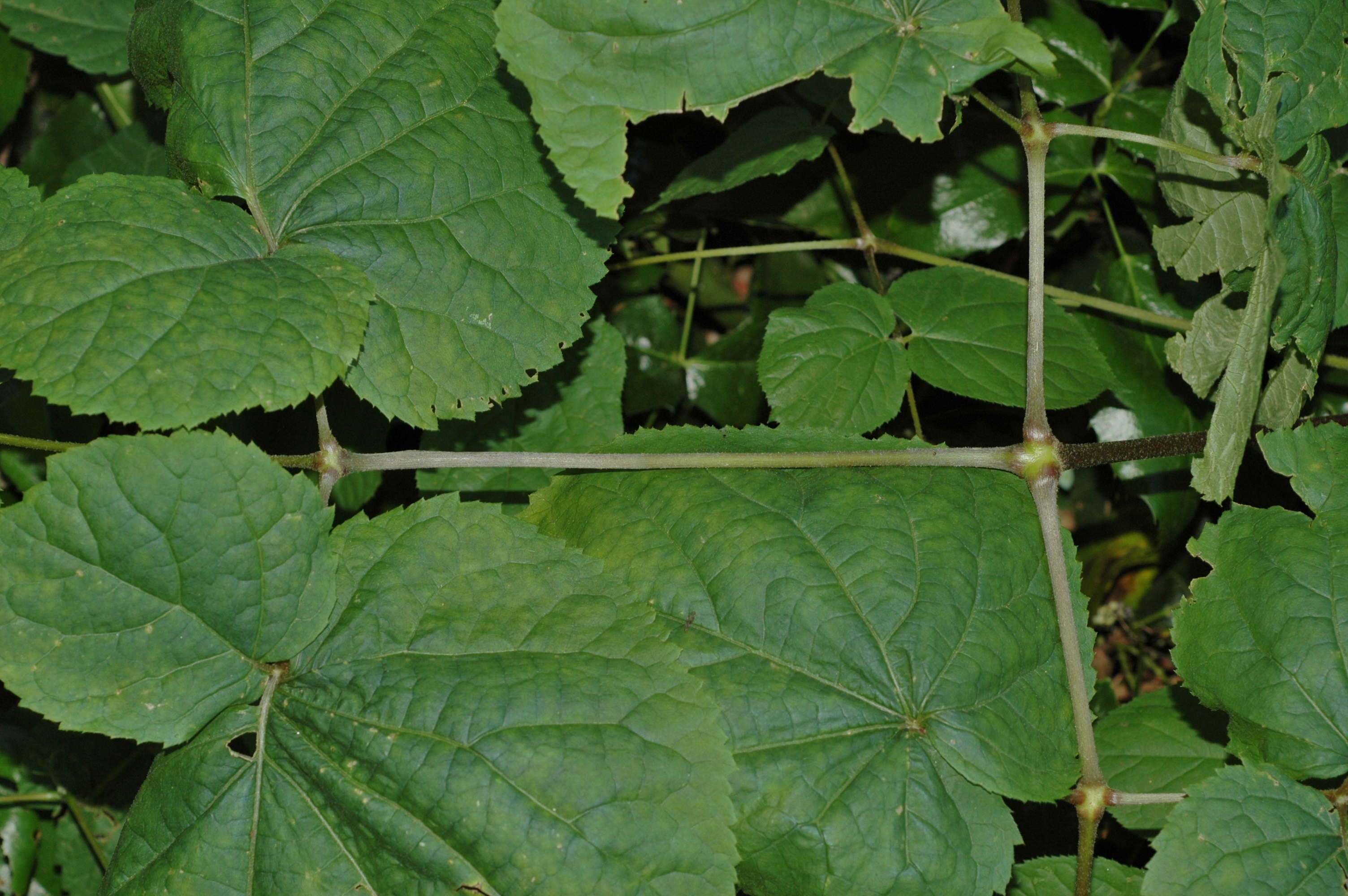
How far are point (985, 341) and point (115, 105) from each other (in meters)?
2.93

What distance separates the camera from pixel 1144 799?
1899 millimetres

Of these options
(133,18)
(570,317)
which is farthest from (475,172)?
(133,18)

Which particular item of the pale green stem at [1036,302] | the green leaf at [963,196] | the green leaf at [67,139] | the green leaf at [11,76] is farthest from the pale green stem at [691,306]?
the green leaf at [11,76]

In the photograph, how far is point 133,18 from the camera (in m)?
2.28

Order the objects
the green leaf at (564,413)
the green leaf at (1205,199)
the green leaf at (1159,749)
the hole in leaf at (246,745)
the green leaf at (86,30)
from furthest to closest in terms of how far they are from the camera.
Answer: the green leaf at (86,30), the green leaf at (564,413), the green leaf at (1159,749), the green leaf at (1205,199), the hole in leaf at (246,745)

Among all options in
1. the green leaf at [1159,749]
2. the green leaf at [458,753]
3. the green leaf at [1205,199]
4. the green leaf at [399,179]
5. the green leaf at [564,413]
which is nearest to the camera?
the green leaf at [458,753]

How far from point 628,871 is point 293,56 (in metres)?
1.73

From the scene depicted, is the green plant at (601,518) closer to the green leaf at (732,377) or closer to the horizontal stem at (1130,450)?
the horizontal stem at (1130,450)

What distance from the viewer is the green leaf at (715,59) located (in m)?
1.78

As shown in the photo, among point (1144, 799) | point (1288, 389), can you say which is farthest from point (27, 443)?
point (1288, 389)

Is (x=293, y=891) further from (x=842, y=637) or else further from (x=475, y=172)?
(x=475, y=172)

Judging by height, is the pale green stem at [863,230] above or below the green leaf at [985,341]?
above

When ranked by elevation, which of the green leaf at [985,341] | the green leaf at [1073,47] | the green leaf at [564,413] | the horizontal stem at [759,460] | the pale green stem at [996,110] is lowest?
the green leaf at [564,413]

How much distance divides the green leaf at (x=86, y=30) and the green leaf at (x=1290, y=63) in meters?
3.04
